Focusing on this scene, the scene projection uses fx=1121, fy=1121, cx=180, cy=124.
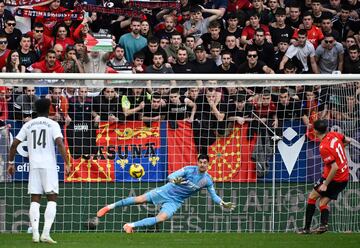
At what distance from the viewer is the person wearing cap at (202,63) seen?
21500 mm

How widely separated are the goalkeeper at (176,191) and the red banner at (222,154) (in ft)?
3.37

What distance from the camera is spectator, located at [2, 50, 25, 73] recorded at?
20.5m

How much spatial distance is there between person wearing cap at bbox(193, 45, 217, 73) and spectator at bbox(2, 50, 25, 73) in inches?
132

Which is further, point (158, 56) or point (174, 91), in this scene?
point (158, 56)

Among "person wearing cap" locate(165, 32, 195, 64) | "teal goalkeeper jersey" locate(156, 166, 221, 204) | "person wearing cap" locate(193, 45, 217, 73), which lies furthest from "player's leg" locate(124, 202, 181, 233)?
"person wearing cap" locate(165, 32, 195, 64)

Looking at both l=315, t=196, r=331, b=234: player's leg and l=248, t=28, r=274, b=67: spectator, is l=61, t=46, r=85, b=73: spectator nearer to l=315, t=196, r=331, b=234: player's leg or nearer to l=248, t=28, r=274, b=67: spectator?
l=248, t=28, r=274, b=67: spectator

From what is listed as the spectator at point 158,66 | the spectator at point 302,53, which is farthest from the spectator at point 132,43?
the spectator at point 302,53

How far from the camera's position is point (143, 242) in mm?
16047

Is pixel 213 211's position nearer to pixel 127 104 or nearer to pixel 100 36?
pixel 127 104

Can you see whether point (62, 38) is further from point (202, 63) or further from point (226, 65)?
point (226, 65)

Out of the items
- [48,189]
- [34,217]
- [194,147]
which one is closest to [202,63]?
[194,147]

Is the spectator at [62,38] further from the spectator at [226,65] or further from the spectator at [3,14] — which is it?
the spectator at [226,65]

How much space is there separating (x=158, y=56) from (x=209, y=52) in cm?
159

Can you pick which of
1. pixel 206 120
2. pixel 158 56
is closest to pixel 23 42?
pixel 158 56
